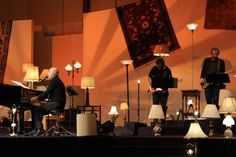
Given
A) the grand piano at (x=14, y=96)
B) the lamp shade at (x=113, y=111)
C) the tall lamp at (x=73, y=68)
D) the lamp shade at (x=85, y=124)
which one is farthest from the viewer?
the tall lamp at (x=73, y=68)

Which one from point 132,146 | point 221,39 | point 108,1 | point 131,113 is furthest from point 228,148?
point 108,1

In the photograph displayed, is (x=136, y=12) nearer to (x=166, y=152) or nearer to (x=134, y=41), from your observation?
(x=134, y=41)

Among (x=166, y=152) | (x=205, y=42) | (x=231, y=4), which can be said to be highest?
(x=231, y=4)

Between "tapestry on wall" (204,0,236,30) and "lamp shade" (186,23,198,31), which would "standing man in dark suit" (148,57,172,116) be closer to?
"lamp shade" (186,23,198,31)

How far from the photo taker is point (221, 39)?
13102 millimetres

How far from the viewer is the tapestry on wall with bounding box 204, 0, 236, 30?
42.3 ft

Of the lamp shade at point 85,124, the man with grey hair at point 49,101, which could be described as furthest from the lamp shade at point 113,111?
the lamp shade at point 85,124

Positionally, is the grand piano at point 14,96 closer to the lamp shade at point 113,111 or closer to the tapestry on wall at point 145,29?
→ the lamp shade at point 113,111

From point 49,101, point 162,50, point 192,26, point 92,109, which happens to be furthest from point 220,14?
point 49,101

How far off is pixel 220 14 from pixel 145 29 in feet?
6.87

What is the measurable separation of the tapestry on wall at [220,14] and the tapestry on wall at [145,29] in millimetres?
1021

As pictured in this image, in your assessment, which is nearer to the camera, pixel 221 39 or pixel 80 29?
pixel 221 39

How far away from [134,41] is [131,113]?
1866mm

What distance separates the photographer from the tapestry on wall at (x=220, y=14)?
12898 millimetres
